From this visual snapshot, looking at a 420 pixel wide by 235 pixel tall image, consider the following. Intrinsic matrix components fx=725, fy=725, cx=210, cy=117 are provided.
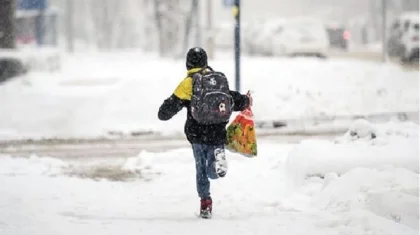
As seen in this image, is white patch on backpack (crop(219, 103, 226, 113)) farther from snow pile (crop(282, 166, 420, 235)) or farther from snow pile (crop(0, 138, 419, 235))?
snow pile (crop(282, 166, 420, 235))

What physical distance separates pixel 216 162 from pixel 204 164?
0.22 meters

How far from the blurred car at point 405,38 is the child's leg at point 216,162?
1646 centimetres

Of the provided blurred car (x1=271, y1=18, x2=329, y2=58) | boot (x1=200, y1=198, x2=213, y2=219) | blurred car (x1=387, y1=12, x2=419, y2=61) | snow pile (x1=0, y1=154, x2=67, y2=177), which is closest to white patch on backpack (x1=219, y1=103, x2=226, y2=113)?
boot (x1=200, y1=198, x2=213, y2=219)

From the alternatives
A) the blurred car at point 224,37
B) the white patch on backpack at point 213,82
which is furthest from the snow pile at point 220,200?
the blurred car at point 224,37

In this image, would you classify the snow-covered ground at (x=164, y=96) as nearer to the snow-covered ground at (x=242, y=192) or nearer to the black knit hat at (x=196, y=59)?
the snow-covered ground at (x=242, y=192)

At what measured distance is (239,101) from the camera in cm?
701

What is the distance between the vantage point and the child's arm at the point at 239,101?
6991 millimetres

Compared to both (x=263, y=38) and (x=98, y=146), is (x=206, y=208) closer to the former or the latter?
(x=98, y=146)

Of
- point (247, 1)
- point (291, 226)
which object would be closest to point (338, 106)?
point (291, 226)

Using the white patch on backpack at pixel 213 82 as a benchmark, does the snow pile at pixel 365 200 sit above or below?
below

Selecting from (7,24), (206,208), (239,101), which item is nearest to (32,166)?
(206,208)

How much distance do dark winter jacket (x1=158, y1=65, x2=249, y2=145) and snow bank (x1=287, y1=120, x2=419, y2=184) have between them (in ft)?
6.80

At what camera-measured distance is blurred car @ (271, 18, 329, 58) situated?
2547cm

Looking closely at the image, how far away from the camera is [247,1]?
247 ft
